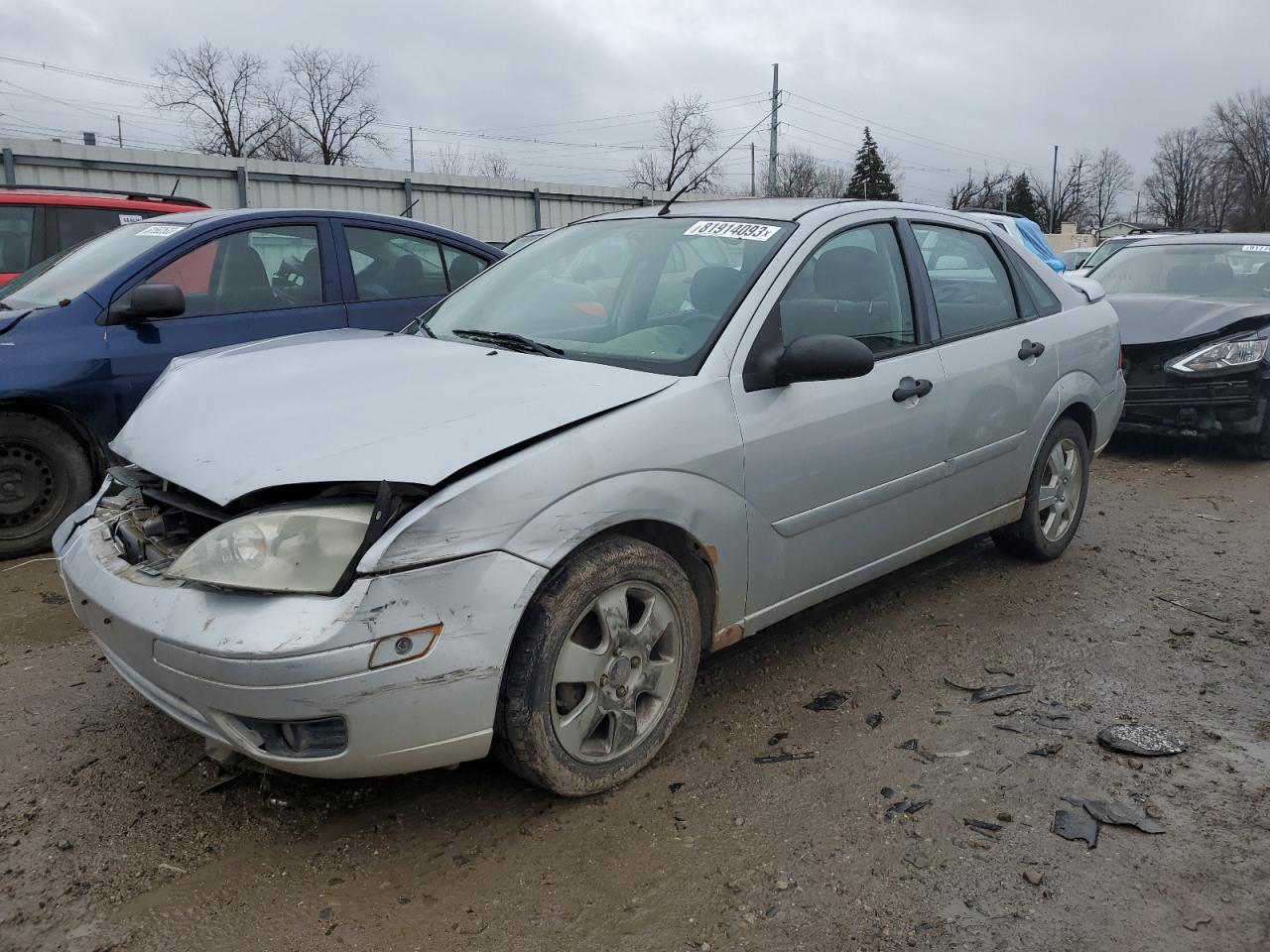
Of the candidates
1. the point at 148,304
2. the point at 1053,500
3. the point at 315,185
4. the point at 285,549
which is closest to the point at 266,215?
the point at 148,304

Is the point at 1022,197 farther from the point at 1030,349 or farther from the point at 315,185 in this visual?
the point at 1030,349

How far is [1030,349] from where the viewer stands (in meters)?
4.28

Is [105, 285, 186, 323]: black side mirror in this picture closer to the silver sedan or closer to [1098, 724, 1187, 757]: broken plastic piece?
the silver sedan

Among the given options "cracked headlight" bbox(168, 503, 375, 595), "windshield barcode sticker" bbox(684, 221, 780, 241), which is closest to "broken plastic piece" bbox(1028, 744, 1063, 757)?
"windshield barcode sticker" bbox(684, 221, 780, 241)

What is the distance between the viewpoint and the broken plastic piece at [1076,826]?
2.63 m

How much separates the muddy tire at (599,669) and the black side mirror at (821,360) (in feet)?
2.34

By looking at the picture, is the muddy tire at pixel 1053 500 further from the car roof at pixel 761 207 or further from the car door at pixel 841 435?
the car roof at pixel 761 207

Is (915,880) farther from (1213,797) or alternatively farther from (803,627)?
(803,627)

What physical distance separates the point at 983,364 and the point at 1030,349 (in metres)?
0.43

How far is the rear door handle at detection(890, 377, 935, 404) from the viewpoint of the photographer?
3525mm

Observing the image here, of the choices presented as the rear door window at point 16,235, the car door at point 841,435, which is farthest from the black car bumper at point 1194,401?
the rear door window at point 16,235

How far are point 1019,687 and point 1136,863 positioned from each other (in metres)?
1.06

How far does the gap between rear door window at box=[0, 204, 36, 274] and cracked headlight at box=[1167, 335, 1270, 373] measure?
27.3 ft

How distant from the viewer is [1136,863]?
8.29ft
